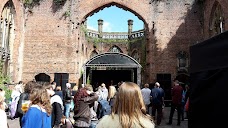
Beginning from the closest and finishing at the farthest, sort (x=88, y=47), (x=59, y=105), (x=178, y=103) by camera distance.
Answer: (x=59, y=105)
(x=178, y=103)
(x=88, y=47)

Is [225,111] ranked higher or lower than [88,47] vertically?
lower

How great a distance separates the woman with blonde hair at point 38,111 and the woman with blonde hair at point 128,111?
1281mm

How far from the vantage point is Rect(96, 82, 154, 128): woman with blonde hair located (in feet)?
7.17

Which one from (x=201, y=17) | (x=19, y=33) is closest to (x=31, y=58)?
(x=19, y=33)

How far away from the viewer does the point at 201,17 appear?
19828 mm

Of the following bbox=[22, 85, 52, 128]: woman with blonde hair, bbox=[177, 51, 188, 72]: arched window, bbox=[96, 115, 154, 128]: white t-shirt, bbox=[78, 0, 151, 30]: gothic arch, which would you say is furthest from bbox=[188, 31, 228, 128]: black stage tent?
bbox=[78, 0, 151, 30]: gothic arch

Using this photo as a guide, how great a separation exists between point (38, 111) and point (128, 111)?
149 cm

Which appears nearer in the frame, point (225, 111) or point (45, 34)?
point (225, 111)

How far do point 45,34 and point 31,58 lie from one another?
2092 mm

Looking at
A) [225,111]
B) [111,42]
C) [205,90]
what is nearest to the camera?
[225,111]

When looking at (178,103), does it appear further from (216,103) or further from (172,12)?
(172,12)

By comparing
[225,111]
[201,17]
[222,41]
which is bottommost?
[225,111]

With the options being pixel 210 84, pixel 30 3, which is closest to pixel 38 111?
pixel 210 84

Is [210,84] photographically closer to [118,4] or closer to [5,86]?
[5,86]
